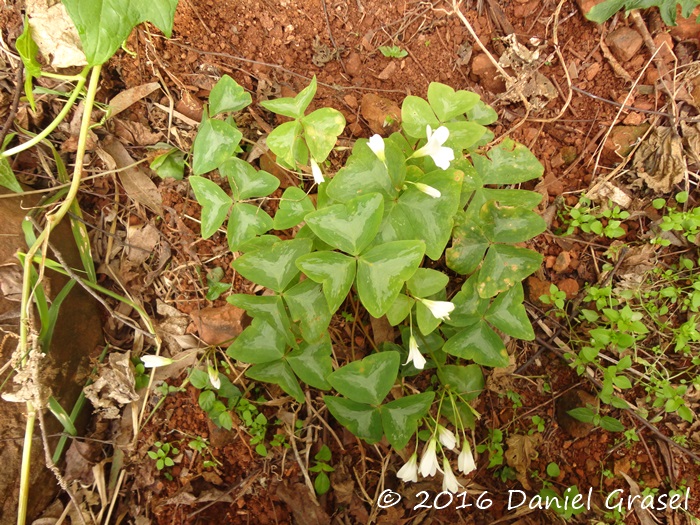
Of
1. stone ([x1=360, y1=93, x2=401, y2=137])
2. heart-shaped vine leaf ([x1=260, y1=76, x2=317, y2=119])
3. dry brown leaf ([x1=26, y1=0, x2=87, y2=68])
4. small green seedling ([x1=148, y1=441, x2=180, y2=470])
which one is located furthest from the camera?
stone ([x1=360, y1=93, x2=401, y2=137])

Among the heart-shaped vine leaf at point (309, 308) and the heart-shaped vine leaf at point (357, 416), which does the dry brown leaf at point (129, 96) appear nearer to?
the heart-shaped vine leaf at point (309, 308)

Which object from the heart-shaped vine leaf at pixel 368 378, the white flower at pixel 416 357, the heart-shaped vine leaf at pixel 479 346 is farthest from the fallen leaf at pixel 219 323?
the heart-shaped vine leaf at pixel 479 346

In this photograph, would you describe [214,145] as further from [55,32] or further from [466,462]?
[466,462]

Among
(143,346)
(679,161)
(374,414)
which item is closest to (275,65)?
(143,346)

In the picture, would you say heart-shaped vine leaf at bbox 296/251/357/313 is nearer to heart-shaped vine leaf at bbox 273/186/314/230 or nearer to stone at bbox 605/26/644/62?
heart-shaped vine leaf at bbox 273/186/314/230

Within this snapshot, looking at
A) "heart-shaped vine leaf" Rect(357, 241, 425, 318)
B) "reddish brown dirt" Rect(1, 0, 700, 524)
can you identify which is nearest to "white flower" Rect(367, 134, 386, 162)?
"heart-shaped vine leaf" Rect(357, 241, 425, 318)
